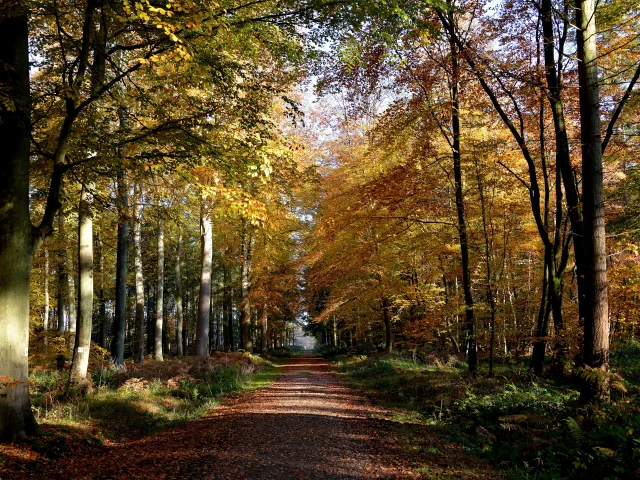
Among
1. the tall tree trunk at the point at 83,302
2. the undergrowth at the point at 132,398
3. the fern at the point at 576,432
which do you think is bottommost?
the undergrowth at the point at 132,398

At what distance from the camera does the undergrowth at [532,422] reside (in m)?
4.64

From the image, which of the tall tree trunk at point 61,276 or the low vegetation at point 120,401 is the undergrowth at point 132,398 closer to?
the low vegetation at point 120,401

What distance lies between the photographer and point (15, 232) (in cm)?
593

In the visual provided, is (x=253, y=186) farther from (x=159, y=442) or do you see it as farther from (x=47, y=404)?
(x=47, y=404)

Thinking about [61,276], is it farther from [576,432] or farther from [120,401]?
[576,432]

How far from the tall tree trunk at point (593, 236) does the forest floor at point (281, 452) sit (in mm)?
2471

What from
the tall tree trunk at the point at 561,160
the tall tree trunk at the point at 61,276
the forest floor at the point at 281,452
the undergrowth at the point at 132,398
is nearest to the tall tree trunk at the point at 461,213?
the tall tree trunk at the point at 561,160

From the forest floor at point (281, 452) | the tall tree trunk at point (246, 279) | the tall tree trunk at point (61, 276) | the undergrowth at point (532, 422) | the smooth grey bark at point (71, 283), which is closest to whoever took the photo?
the undergrowth at point (532, 422)

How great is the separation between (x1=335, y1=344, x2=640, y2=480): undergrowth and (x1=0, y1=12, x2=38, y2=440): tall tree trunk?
6.77m

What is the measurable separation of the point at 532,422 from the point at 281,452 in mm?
3946

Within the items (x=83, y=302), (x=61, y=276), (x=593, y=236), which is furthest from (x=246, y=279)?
(x=593, y=236)

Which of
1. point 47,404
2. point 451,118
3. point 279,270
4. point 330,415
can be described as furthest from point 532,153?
point 279,270

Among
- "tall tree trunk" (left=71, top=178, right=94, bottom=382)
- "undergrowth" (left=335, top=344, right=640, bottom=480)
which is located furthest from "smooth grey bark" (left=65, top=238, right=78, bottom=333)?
"undergrowth" (left=335, top=344, right=640, bottom=480)

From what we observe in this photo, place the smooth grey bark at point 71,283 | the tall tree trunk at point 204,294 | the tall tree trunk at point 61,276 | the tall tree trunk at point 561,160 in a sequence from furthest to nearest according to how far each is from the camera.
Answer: the smooth grey bark at point 71,283 < the tall tree trunk at point 204,294 < the tall tree trunk at point 61,276 < the tall tree trunk at point 561,160
